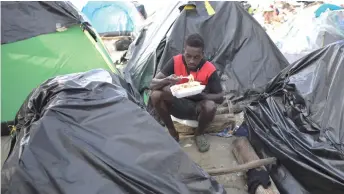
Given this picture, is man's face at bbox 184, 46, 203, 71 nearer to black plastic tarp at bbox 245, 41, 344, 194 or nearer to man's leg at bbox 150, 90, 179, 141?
man's leg at bbox 150, 90, 179, 141

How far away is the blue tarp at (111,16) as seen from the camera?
6273mm

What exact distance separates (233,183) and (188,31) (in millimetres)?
2017

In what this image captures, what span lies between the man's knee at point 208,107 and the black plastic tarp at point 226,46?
95 centimetres

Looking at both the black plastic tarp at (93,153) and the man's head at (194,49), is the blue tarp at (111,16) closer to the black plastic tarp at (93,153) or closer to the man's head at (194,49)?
the man's head at (194,49)

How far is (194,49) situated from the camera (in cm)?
253

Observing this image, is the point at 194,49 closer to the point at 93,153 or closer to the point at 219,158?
the point at 219,158

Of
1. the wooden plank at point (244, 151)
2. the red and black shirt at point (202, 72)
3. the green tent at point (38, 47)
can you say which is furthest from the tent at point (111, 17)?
the wooden plank at point (244, 151)

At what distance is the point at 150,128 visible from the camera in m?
1.52

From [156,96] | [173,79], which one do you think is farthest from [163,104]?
[173,79]

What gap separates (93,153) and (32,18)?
7.74ft

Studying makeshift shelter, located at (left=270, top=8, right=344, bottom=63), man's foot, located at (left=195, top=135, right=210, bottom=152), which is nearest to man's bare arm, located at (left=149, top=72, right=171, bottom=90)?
man's foot, located at (left=195, top=135, right=210, bottom=152)

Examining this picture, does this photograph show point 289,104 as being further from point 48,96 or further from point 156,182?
point 48,96

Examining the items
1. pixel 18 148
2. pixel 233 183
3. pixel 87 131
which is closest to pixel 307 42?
pixel 233 183

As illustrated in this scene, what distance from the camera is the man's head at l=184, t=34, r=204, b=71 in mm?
2510
